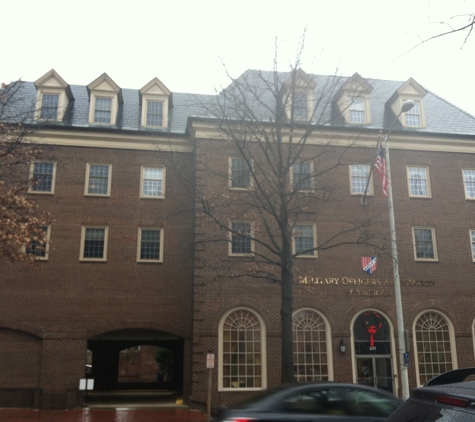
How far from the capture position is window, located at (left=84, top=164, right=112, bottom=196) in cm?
2503

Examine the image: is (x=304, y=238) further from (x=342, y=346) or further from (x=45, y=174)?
(x=45, y=174)

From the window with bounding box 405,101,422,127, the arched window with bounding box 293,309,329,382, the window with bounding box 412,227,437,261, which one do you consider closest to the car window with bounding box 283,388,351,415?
the arched window with bounding box 293,309,329,382

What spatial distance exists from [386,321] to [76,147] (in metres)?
16.5

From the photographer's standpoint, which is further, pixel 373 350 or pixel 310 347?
pixel 373 350

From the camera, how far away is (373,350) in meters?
23.5

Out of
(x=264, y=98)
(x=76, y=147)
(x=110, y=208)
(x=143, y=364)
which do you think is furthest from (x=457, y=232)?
(x=143, y=364)

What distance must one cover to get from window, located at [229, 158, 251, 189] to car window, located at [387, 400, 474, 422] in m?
13.8

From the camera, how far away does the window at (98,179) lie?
25.0m

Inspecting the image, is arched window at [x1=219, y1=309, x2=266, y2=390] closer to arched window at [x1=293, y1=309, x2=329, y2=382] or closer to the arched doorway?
arched window at [x1=293, y1=309, x2=329, y2=382]

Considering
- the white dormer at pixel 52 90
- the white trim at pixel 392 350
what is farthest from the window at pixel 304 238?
the white dormer at pixel 52 90

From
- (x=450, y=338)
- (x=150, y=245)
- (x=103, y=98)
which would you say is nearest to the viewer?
(x=450, y=338)

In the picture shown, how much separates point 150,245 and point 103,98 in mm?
7983

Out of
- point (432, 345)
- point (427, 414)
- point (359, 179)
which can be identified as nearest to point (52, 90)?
point (359, 179)

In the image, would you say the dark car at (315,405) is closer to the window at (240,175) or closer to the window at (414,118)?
the window at (240,175)
